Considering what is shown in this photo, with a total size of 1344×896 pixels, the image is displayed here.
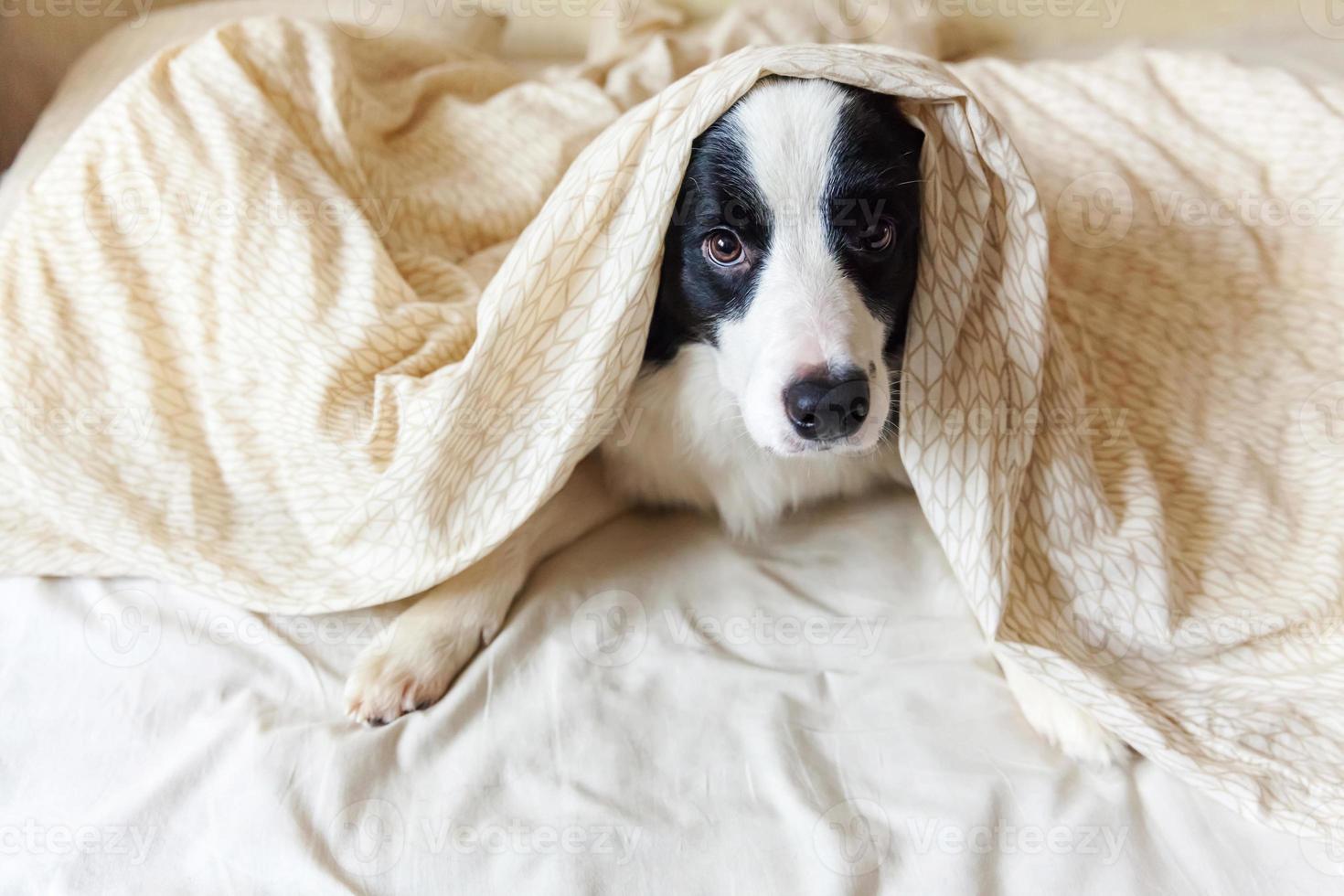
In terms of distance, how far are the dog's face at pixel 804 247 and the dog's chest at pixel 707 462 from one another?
156 millimetres

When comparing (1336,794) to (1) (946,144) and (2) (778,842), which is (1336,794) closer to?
(2) (778,842)

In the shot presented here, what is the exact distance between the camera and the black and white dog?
117cm

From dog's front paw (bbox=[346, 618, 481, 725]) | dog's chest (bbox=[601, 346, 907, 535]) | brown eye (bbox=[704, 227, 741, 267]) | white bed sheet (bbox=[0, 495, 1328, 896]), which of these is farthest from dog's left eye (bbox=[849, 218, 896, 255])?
dog's front paw (bbox=[346, 618, 481, 725])

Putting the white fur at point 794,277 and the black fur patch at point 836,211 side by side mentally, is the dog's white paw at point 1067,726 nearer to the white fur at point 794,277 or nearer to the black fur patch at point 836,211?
the white fur at point 794,277

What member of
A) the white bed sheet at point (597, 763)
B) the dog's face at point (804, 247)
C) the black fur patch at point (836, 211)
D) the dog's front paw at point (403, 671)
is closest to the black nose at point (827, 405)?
the dog's face at point (804, 247)

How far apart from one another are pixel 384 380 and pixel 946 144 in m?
0.92

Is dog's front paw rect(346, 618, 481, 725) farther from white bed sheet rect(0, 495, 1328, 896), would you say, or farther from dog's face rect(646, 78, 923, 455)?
dog's face rect(646, 78, 923, 455)

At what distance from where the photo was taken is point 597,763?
1.25 metres

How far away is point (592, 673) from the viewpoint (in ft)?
4.46

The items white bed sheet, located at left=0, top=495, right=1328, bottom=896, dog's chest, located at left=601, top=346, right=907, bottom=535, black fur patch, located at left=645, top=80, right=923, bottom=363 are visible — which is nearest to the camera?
white bed sheet, located at left=0, top=495, right=1328, bottom=896

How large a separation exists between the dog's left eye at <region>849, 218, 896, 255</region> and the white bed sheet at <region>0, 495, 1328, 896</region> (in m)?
0.53

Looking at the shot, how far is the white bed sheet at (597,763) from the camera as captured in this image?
111cm

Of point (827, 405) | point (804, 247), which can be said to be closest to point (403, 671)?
point (827, 405)

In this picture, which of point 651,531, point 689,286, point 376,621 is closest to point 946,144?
point 689,286
